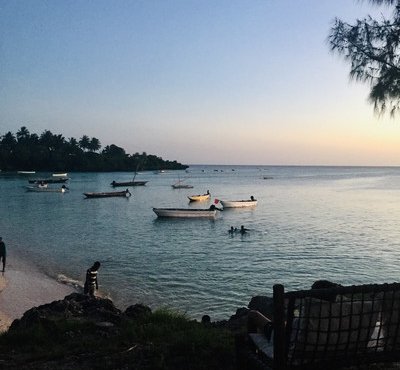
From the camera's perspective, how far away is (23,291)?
64.4 feet

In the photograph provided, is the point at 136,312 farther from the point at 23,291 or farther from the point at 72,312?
the point at 23,291

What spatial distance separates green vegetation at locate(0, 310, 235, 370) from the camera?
625 cm

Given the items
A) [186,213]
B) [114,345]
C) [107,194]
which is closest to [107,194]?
[107,194]

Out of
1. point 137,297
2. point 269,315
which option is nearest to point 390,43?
point 269,315

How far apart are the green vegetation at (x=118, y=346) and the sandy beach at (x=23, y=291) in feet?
22.3

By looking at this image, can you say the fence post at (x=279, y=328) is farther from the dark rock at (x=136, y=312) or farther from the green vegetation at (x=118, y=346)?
the dark rock at (x=136, y=312)

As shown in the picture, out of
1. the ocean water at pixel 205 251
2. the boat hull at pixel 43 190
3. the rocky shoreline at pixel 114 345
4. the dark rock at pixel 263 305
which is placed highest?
the rocky shoreline at pixel 114 345

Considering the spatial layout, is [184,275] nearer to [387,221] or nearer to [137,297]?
[137,297]

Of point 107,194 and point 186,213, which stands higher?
point 107,194

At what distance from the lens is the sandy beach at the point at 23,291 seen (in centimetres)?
1665

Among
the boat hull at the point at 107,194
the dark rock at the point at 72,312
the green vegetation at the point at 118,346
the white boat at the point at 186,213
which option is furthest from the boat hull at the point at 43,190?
the green vegetation at the point at 118,346

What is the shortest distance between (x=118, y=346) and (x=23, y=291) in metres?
14.4

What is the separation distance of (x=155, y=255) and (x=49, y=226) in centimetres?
2001

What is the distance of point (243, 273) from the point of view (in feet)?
80.5
